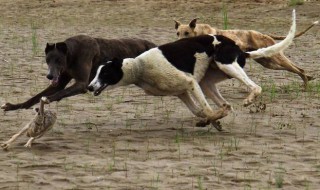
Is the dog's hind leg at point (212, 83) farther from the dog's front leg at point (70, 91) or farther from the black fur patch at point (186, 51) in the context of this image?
the dog's front leg at point (70, 91)

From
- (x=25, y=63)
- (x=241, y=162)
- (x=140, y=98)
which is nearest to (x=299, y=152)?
(x=241, y=162)

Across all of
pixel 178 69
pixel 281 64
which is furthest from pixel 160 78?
pixel 281 64

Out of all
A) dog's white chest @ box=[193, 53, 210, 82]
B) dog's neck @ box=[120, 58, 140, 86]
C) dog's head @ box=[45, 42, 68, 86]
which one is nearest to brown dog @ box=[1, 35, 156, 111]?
dog's head @ box=[45, 42, 68, 86]

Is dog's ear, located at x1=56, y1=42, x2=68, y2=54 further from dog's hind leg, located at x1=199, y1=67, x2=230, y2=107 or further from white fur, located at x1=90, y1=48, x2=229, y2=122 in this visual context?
dog's hind leg, located at x1=199, y1=67, x2=230, y2=107

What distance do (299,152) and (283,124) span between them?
53.6 inches

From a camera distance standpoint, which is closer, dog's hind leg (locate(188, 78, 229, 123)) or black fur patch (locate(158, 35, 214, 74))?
dog's hind leg (locate(188, 78, 229, 123))

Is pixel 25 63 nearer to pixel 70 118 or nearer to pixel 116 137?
pixel 70 118

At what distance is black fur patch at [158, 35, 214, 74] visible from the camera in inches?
339

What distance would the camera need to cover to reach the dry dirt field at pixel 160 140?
6625 millimetres

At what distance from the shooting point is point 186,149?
25.5 ft

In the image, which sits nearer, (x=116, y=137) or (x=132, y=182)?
(x=132, y=182)

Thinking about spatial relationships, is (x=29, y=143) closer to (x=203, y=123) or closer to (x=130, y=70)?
(x=130, y=70)

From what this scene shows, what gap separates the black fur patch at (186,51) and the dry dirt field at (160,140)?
0.70m

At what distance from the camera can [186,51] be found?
8.70 meters
